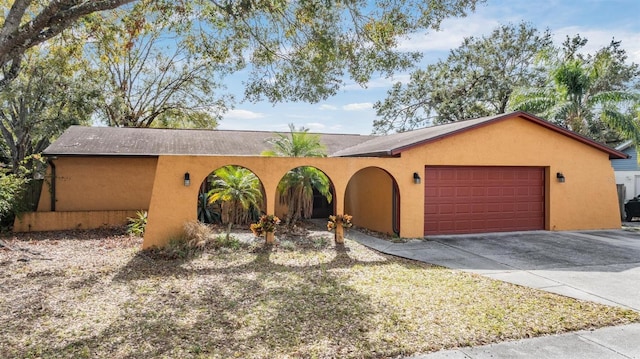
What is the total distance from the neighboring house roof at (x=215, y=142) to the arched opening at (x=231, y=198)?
174 centimetres

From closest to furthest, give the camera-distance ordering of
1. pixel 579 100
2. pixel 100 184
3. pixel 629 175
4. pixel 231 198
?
pixel 231 198 → pixel 100 184 → pixel 579 100 → pixel 629 175

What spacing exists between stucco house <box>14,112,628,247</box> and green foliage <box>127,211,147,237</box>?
560 millimetres

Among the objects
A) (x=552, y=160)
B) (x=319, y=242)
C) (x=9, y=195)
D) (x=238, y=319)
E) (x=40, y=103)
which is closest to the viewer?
(x=238, y=319)

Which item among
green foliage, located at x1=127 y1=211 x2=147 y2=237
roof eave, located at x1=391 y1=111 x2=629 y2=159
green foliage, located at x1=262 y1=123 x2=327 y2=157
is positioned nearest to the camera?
roof eave, located at x1=391 y1=111 x2=629 y2=159

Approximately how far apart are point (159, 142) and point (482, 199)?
38.1 feet

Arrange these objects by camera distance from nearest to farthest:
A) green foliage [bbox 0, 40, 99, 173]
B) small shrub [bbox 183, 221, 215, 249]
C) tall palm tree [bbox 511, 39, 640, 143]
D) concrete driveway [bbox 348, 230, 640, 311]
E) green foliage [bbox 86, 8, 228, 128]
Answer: concrete driveway [bbox 348, 230, 640, 311], small shrub [bbox 183, 221, 215, 249], tall palm tree [bbox 511, 39, 640, 143], green foliage [bbox 0, 40, 99, 173], green foliage [bbox 86, 8, 228, 128]

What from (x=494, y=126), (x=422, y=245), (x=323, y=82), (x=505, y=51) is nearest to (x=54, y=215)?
(x=323, y=82)

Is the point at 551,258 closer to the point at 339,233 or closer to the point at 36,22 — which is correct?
the point at 339,233

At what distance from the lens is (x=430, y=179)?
1176 centimetres

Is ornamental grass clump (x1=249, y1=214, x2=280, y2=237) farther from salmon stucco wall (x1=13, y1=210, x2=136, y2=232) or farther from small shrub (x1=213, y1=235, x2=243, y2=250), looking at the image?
salmon stucco wall (x1=13, y1=210, x2=136, y2=232)

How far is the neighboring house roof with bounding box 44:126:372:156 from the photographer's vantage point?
1283 centimetres

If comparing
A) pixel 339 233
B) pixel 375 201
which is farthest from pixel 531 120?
pixel 339 233

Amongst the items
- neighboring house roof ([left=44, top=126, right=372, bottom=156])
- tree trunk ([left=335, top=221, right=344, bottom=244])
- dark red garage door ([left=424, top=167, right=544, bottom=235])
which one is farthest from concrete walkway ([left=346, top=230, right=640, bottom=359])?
neighboring house roof ([left=44, top=126, right=372, bottom=156])

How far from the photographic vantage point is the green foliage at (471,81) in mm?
25375
